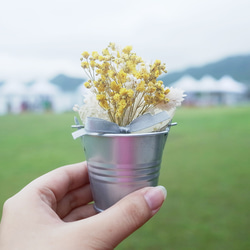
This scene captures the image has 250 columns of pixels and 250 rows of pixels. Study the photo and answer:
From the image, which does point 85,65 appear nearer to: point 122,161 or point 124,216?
point 122,161

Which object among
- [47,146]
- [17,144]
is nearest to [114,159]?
[47,146]

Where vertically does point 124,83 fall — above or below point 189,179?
above

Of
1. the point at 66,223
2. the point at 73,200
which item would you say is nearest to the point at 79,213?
the point at 73,200

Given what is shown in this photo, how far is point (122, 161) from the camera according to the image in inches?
→ 32.0

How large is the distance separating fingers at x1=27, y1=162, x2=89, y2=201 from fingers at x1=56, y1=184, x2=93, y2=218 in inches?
1.1

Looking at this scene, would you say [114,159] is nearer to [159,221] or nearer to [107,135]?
[107,135]

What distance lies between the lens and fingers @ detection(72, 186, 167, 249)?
2.45ft

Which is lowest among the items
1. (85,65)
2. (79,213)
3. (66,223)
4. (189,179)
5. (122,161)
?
(189,179)

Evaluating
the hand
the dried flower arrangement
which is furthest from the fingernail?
the dried flower arrangement

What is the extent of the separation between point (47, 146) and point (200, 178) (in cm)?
249

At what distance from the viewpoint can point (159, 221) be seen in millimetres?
2061

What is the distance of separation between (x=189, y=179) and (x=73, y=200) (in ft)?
6.02

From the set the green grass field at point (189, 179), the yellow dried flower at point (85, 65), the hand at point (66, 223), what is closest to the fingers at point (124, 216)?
the hand at point (66, 223)

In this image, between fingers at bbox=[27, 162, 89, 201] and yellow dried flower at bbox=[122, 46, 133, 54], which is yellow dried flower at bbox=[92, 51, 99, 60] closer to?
yellow dried flower at bbox=[122, 46, 133, 54]
